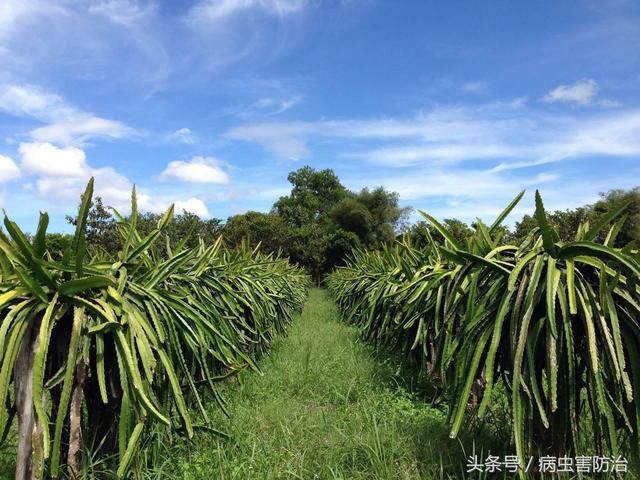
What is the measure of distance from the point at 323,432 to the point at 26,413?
1.74 meters

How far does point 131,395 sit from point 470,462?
5.19 feet

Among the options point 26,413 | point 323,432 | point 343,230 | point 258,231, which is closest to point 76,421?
point 26,413

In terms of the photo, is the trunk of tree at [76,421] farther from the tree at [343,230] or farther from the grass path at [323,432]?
the tree at [343,230]

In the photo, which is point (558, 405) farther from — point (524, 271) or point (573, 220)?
point (573, 220)

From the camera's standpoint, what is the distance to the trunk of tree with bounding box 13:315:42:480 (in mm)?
1663

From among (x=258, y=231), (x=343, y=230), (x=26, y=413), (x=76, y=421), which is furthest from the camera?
(x=343, y=230)

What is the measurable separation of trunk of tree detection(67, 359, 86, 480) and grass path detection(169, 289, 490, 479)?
0.58 m

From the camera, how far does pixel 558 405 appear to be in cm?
202

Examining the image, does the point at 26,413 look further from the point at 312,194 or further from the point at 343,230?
the point at 312,194

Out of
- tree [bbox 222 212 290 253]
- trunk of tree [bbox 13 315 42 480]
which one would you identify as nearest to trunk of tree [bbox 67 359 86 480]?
trunk of tree [bbox 13 315 42 480]

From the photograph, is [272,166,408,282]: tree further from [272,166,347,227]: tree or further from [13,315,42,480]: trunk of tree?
[13,315,42,480]: trunk of tree

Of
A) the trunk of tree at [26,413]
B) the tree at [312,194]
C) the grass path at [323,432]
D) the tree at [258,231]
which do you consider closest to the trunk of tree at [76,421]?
the trunk of tree at [26,413]

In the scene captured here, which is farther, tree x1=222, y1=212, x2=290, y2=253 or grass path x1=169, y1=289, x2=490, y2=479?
tree x1=222, y1=212, x2=290, y2=253

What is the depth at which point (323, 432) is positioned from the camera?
295 centimetres
